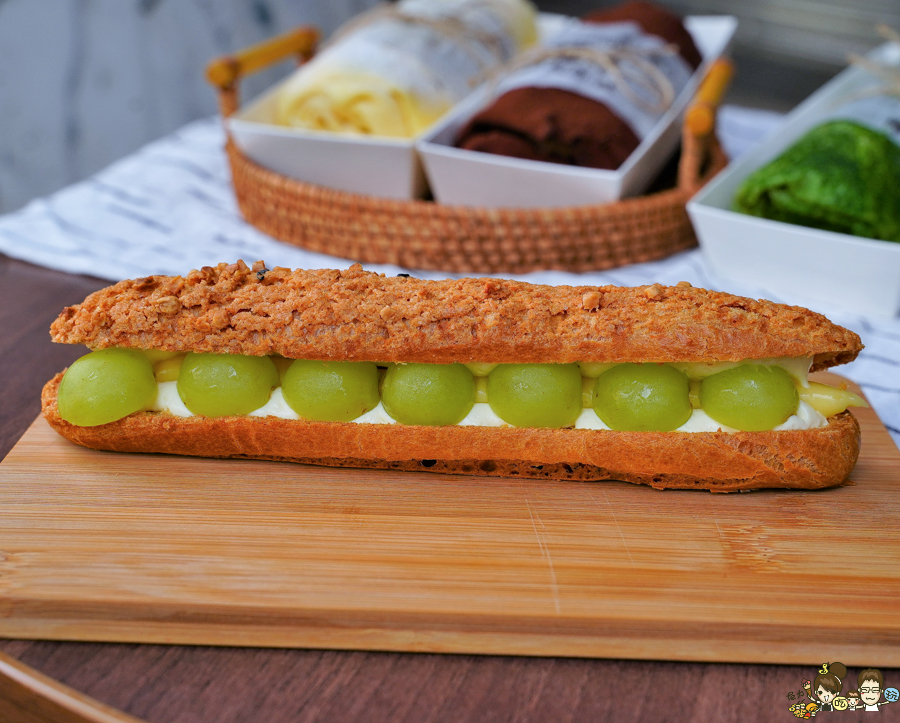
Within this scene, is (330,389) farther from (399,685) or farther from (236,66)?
(236,66)

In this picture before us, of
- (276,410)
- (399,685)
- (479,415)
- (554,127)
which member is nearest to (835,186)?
(554,127)

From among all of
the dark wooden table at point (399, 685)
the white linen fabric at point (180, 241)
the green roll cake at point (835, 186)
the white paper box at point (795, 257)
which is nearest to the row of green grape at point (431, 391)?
the dark wooden table at point (399, 685)

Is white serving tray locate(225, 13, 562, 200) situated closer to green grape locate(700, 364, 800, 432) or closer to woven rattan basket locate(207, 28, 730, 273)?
woven rattan basket locate(207, 28, 730, 273)

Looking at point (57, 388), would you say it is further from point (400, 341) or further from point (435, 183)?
point (435, 183)

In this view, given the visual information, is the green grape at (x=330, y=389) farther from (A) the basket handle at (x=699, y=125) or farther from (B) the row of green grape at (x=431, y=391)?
(A) the basket handle at (x=699, y=125)

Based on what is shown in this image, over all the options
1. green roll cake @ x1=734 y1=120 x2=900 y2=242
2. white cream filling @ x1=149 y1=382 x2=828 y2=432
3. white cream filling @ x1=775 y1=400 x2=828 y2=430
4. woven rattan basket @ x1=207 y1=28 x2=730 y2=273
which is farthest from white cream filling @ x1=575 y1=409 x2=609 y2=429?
green roll cake @ x1=734 y1=120 x2=900 y2=242

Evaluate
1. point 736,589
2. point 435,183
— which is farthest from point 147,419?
point 435,183
